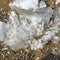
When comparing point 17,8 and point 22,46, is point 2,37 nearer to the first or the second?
point 22,46

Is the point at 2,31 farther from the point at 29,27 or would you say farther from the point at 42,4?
the point at 42,4

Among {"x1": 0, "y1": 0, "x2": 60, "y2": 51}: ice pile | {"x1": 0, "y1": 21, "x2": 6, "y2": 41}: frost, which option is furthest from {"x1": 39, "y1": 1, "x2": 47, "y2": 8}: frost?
{"x1": 0, "y1": 21, "x2": 6, "y2": 41}: frost

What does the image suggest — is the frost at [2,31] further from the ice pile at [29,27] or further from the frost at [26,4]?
the frost at [26,4]

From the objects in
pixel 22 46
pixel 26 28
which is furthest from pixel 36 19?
pixel 22 46

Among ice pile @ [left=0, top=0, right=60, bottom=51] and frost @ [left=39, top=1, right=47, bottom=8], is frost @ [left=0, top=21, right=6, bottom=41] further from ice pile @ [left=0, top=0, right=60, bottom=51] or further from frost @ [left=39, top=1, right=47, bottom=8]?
frost @ [left=39, top=1, right=47, bottom=8]

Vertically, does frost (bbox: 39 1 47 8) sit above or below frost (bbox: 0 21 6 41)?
above

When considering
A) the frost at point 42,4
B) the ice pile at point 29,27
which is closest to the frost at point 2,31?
the ice pile at point 29,27

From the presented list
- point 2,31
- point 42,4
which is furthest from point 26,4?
point 2,31

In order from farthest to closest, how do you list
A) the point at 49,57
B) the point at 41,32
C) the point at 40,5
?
1. the point at 40,5
2. the point at 41,32
3. the point at 49,57
